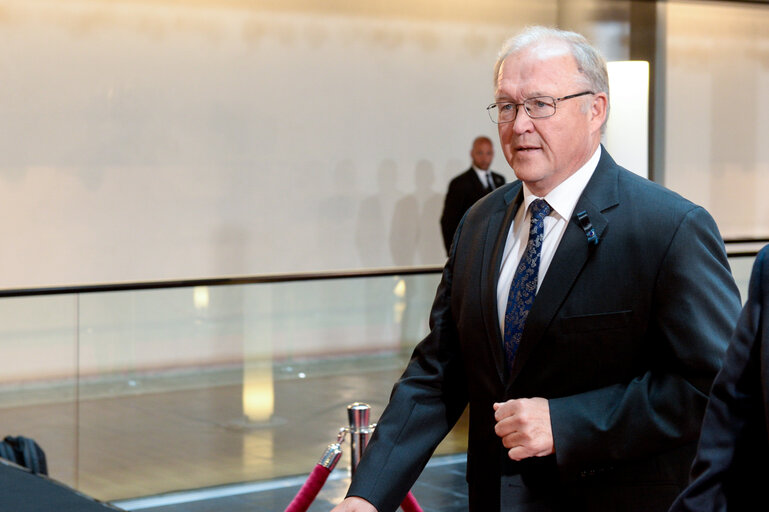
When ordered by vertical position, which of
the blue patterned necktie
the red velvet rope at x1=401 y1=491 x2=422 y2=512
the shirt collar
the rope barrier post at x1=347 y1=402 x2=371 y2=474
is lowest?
the red velvet rope at x1=401 y1=491 x2=422 y2=512

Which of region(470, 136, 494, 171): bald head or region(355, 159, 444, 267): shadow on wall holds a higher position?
region(470, 136, 494, 171): bald head

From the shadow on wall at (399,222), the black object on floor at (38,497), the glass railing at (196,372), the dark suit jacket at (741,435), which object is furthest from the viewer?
the shadow on wall at (399,222)

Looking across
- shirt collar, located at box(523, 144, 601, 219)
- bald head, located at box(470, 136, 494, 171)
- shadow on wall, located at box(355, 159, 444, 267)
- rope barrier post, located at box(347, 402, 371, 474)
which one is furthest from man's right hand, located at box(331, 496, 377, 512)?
shadow on wall, located at box(355, 159, 444, 267)

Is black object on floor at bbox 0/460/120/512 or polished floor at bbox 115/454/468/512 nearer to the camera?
black object on floor at bbox 0/460/120/512

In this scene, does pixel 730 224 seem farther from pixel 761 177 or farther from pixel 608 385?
pixel 608 385

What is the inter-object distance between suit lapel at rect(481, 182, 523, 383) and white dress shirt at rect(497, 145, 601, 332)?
0.02 meters

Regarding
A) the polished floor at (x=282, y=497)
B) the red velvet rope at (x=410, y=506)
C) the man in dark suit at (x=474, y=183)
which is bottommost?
the polished floor at (x=282, y=497)

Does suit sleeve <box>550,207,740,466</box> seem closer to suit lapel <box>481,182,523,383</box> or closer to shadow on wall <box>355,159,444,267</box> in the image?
suit lapel <box>481,182,523,383</box>

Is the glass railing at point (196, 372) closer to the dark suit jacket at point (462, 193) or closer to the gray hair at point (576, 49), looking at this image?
the dark suit jacket at point (462, 193)

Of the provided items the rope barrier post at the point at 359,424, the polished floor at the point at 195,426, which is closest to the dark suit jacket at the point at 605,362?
the rope barrier post at the point at 359,424

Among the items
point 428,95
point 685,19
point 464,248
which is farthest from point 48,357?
point 685,19

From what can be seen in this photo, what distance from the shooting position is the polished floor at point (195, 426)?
6.05 meters

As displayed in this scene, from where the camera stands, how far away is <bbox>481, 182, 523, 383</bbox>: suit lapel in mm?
2150

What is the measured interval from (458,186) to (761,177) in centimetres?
497
